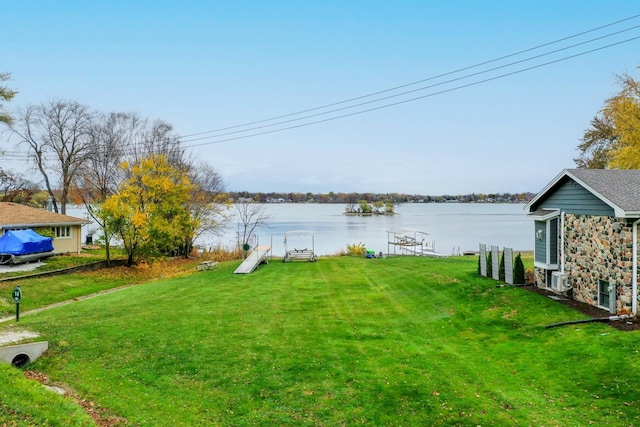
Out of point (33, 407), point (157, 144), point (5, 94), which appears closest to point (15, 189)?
point (157, 144)

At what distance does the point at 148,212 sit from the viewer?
27.4 meters

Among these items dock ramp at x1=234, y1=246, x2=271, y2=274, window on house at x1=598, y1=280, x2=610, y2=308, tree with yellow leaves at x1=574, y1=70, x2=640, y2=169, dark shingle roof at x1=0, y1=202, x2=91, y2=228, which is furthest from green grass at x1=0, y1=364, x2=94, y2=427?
tree with yellow leaves at x1=574, y1=70, x2=640, y2=169

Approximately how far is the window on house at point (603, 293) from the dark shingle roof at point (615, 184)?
227 cm

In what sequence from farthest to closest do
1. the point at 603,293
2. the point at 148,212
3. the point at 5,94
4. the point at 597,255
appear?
the point at 148,212 < the point at 5,94 < the point at 597,255 < the point at 603,293

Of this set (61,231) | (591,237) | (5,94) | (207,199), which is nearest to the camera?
(591,237)

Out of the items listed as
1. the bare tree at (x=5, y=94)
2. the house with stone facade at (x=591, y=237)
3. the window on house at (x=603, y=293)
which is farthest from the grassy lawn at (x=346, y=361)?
the bare tree at (x=5, y=94)

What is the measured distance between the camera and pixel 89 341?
33.8ft

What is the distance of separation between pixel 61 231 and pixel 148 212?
650cm

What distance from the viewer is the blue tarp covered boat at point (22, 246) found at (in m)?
22.4

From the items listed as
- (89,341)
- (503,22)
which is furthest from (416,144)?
(89,341)

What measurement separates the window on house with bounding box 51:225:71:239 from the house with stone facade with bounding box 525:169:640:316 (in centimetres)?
2843

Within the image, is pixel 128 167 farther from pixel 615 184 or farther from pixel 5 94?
pixel 615 184

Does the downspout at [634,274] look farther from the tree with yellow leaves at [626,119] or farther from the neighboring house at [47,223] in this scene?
the neighboring house at [47,223]

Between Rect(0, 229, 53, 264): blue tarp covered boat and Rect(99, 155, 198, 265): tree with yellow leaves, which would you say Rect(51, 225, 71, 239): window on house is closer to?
Rect(0, 229, 53, 264): blue tarp covered boat
